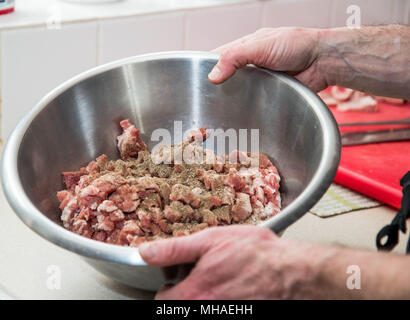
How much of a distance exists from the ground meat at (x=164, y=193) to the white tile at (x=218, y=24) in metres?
0.73

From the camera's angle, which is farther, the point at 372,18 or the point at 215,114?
the point at 372,18

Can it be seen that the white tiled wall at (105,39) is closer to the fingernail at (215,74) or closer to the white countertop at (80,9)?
the white countertop at (80,9)

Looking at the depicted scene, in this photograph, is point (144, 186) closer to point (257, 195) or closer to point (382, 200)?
point (257, 195)

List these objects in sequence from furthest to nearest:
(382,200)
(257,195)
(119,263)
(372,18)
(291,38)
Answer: (372,18) → (382,200) → (291,38) → (257,195) → (119,263)

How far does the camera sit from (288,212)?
77 cm

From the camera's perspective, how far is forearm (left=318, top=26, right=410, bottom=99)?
124 cm

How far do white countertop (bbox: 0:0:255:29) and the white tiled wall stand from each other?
0.7 inches

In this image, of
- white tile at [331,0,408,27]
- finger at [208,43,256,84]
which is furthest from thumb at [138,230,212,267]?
white tile at [331,0,408,27]

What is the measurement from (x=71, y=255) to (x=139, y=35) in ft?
2.79

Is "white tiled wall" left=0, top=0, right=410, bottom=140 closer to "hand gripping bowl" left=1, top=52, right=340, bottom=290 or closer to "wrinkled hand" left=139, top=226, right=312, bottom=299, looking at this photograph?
"hand gripping bowl" left=1, top=52, right=340, bottom=290

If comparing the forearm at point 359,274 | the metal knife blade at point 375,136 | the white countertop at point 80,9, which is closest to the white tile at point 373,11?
the white countertop at point 80,9

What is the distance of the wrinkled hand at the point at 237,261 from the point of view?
710mm

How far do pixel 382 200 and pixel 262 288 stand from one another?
28.2 inches
